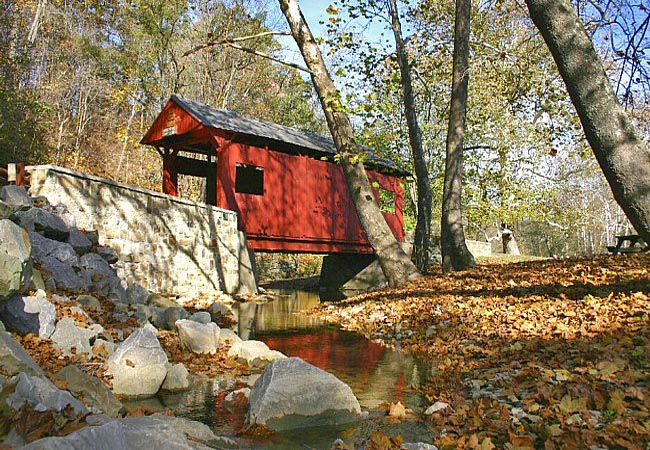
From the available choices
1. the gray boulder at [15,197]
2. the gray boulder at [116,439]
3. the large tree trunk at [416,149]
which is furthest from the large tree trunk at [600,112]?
the large tree trunk at [416,149]

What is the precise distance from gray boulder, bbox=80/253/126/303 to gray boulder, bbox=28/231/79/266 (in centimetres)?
37

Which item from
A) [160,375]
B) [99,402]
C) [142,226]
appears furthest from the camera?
[142,226]

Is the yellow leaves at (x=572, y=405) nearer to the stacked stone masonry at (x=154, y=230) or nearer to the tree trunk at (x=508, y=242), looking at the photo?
the stacked stone masonry at (x=154, y=230)

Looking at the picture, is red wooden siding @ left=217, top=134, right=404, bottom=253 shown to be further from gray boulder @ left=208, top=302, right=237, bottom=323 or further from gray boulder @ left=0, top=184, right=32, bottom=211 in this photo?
gray boulder @ left=0, top=184, right=32, bottom=211

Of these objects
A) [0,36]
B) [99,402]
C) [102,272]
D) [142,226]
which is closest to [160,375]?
[99,402]

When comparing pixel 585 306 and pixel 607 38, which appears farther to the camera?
pixel 585 306

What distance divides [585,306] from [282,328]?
192 inches

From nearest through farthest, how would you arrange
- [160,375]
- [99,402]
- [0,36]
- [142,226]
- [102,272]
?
[99,402] < [160,375] < [102,272] < [142,226] < [0,36]

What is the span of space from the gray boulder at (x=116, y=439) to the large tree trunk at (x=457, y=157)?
10.4 m

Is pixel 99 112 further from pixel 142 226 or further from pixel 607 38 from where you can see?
pixel 607 38

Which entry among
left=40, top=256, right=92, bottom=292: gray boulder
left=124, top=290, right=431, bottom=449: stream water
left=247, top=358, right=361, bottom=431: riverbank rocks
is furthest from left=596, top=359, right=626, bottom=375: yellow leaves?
left=40, top=256, right=92, bottom=292: gray boulder

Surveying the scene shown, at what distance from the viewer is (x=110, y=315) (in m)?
6.58

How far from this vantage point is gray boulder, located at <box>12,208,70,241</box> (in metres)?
6.95

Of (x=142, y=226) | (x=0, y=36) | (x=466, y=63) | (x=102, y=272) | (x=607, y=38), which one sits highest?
(x=0, y=36)
